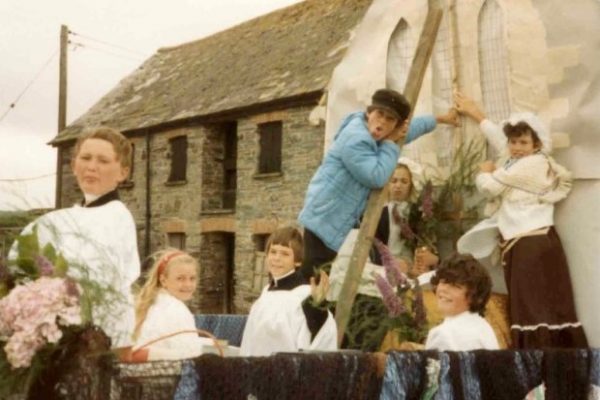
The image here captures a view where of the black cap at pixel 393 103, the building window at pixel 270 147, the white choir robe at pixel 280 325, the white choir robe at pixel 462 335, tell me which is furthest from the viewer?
the building window at pixel 270 147

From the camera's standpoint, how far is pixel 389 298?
158 inches

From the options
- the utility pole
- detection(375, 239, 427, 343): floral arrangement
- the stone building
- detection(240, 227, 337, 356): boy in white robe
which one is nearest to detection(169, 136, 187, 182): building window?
the stone building

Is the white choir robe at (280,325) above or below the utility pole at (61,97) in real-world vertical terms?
below

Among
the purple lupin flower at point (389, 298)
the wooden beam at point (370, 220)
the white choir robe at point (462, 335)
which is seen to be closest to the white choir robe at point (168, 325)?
the wooden beam at point (370, 220)

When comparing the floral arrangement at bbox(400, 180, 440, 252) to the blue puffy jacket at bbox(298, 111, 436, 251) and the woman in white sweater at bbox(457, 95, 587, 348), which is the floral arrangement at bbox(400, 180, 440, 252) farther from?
the blue puffy jacket at bbox(298, 111, 436, 251)

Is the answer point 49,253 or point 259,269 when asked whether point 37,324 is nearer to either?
point 49,253

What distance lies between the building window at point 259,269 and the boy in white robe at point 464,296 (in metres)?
12.1

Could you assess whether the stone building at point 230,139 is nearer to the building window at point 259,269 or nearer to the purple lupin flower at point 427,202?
the building window at point 259,269

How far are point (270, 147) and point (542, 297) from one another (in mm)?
13093

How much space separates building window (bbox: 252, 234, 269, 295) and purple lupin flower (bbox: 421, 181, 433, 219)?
1099cm

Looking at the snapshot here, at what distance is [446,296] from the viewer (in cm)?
395

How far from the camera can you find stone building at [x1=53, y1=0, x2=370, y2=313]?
1642 centimetres

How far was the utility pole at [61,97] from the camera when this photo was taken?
20.4 meters

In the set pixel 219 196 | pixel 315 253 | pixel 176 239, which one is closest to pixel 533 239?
pixel 315 253
